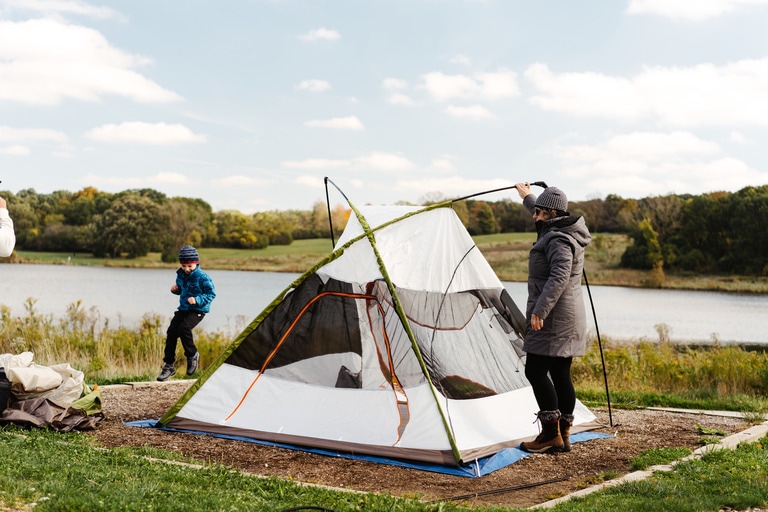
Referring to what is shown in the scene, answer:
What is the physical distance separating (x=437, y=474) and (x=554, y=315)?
138 centimetres

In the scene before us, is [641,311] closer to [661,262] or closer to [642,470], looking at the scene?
[661,262]

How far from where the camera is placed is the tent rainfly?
5.85 meters

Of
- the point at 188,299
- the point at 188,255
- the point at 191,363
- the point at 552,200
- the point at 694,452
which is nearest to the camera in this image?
the point at 552,200

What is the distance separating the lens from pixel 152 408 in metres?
7.01

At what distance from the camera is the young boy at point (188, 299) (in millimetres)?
7922

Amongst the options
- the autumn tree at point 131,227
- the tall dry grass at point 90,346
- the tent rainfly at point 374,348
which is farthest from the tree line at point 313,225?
the tent rainfly at point 374,348

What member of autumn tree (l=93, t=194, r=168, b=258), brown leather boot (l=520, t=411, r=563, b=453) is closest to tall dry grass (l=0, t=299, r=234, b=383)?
brown leather boot (l=520, t=411, r=563, b=453)

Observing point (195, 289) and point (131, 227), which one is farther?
point (131, 227)

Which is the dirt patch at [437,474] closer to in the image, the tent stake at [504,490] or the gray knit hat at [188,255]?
the tent stake at [504,490]

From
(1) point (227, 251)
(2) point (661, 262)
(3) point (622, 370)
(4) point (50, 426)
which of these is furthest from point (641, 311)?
(1) point (227, 251)

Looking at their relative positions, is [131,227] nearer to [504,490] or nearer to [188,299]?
[188,299]

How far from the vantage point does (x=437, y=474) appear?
5.10m

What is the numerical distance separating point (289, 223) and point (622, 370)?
37.0m

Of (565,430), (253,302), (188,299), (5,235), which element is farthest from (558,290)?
(253,302)
